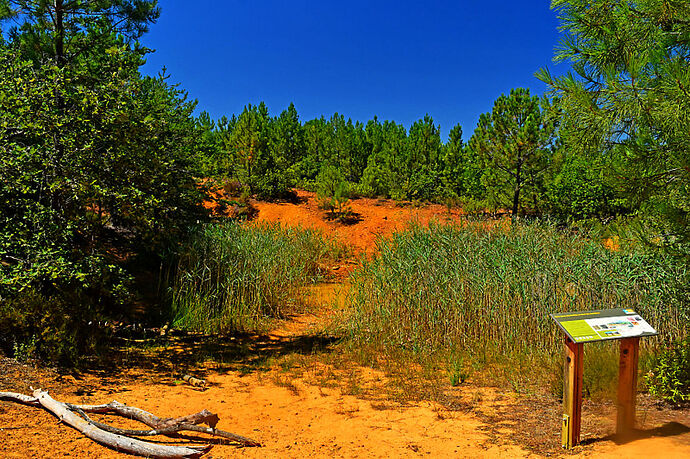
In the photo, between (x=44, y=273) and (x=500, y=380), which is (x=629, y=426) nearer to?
(x=500, y=380)

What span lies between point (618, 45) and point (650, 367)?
283 cm

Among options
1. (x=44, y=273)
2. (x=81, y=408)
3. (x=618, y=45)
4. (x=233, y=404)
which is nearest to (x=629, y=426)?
(x=618, y=45)

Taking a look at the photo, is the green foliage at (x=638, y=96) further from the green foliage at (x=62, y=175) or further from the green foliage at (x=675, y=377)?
the green foliage at (x=62, y=175)

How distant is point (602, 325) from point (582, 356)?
28cm

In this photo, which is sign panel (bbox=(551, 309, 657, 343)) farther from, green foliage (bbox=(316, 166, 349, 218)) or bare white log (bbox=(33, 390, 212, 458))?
green foliage (bbox=(316, 166, 349, 218))

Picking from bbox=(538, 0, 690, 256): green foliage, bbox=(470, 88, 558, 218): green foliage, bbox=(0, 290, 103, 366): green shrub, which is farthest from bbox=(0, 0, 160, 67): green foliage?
bbox=(470, 88, 558, 218): green foliage

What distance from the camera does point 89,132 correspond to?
5.22 m

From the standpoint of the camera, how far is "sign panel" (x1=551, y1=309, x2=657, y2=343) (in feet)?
10.9

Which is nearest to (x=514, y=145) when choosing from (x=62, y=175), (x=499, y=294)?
(x=499, y=294)

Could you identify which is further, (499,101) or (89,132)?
(499,101)

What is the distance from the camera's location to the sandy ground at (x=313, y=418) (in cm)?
344

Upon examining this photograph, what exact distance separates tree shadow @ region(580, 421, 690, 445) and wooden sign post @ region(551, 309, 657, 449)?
0.05 metres

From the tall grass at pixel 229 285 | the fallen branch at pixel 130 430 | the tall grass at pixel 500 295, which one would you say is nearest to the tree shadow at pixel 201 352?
the tall grass at pixel 229 285

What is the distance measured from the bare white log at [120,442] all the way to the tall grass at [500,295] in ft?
10.4
